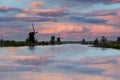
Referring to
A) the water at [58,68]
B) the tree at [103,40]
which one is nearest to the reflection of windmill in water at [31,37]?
the tree at [103,40]

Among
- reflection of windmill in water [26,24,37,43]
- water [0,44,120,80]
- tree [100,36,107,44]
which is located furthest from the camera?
tree [100,36,107,44]

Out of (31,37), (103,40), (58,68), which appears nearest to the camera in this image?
(58,68)

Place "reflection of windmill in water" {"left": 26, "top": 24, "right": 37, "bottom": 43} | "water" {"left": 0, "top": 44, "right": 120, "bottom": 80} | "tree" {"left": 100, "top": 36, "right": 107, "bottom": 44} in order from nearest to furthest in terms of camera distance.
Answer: "water" {"left": 0, "top": 44, "right": 120, "bottom": 80} → "reflection of windmill in water" {"left": 26, "top": 24, "right": 37, "bottom": 43} → "tree" {"left": 100, "top": 36, "right": 107, "bottom": 44}

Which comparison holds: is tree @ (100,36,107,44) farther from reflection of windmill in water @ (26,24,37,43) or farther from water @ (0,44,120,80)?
water @ (0,44,120,80)

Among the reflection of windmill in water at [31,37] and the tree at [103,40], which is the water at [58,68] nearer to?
the reflection of windmill in water at [31,37]

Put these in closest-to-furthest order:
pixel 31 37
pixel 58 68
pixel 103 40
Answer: pixel 58 68, pixel 31 37, pixel 103 40

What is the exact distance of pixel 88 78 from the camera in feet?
68.1

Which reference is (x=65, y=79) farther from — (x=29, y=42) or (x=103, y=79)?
(x=29, y=42)

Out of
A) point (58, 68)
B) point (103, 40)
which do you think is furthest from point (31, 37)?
point (58, 68)

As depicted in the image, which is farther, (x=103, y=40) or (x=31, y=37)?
(x=103, y=40)

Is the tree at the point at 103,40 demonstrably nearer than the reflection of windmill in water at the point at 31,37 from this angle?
No

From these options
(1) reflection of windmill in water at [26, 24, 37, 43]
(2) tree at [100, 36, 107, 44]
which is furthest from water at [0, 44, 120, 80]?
(2) tree at [100, 36, 107, 44]

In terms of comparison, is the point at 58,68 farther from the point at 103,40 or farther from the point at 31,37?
the point at 103,40

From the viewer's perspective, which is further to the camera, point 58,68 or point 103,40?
point 103,40
